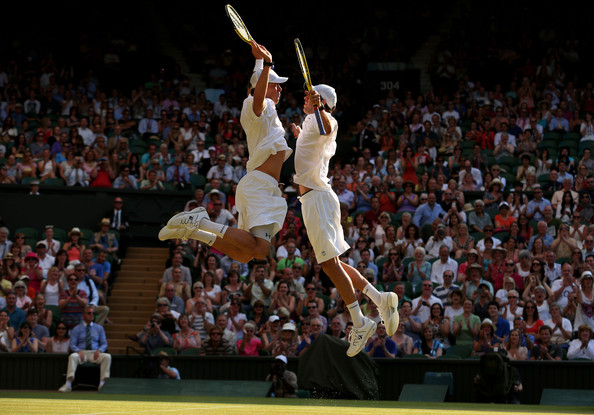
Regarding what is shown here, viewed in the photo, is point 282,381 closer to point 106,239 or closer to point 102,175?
point 106,239

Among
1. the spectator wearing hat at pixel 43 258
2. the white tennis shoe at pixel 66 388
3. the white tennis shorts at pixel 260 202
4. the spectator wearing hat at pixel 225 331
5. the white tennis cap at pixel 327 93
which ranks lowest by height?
the white tennis shoe at pixel 66 388

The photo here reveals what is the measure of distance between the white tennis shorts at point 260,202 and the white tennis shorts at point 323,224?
35 cm

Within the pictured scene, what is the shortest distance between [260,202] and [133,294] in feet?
31.5

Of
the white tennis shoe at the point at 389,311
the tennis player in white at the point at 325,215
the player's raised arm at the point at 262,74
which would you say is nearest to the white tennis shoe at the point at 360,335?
the tennis player in white at the point at 325,215

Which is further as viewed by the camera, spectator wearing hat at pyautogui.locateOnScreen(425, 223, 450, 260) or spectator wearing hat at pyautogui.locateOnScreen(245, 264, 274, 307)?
spectator wearing hat at pyautogui.locateOnScreen(425, 223, 450, 260)

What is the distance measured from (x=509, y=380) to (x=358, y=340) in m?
5.03

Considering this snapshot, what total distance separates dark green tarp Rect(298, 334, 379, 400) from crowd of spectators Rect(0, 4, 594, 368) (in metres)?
1.14

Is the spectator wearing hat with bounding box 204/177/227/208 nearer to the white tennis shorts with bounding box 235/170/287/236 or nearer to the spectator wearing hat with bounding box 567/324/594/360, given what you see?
the spectator wearing hat with bounding box 567/324/594/360

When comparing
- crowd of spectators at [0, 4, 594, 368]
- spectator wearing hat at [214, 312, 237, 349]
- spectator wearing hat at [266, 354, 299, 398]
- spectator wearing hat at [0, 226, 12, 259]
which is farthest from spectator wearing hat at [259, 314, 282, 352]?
spectator wearing hat at [0, 226, 12, 259]

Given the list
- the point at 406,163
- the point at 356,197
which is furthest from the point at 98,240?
the point at 406,163

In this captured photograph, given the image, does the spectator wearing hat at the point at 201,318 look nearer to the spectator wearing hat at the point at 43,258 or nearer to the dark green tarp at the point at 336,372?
the dark green tarp at the point at 336,372

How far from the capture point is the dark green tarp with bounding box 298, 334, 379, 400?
13.8 meters

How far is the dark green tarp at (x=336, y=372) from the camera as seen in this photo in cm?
1383

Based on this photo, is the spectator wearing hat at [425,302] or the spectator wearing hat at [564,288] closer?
the spectator wearing hat at [425,302]
